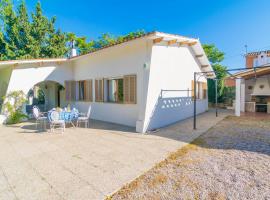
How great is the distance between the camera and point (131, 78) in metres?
8.87

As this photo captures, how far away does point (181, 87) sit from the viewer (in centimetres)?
1102

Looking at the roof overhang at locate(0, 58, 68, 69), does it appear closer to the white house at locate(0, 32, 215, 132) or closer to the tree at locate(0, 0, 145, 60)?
the white house at locate(0, 32, 215, 132)

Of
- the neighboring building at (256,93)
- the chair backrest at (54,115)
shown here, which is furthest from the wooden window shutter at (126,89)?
the neighboring building at (256,93)

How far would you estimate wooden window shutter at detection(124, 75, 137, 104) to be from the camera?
8.73 m

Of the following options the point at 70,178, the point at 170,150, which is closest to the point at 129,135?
the point at 170,150

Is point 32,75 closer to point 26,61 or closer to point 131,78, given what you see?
point 26,61

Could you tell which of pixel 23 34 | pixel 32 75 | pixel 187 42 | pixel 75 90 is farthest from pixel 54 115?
pixel 23 34

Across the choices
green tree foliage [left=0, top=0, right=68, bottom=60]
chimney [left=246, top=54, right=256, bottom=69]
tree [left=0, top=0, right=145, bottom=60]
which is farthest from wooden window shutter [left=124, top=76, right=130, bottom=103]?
chimney [left=246, top=54, right=256, bottom=69]

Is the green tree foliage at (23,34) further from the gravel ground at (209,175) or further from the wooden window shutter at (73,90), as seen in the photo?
the gravel ground at (209,175)

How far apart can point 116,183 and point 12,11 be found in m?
23.1

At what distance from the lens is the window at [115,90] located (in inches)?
395

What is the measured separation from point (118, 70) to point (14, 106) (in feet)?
21.8

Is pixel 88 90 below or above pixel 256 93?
above

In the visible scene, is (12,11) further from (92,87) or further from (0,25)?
(92,87)
